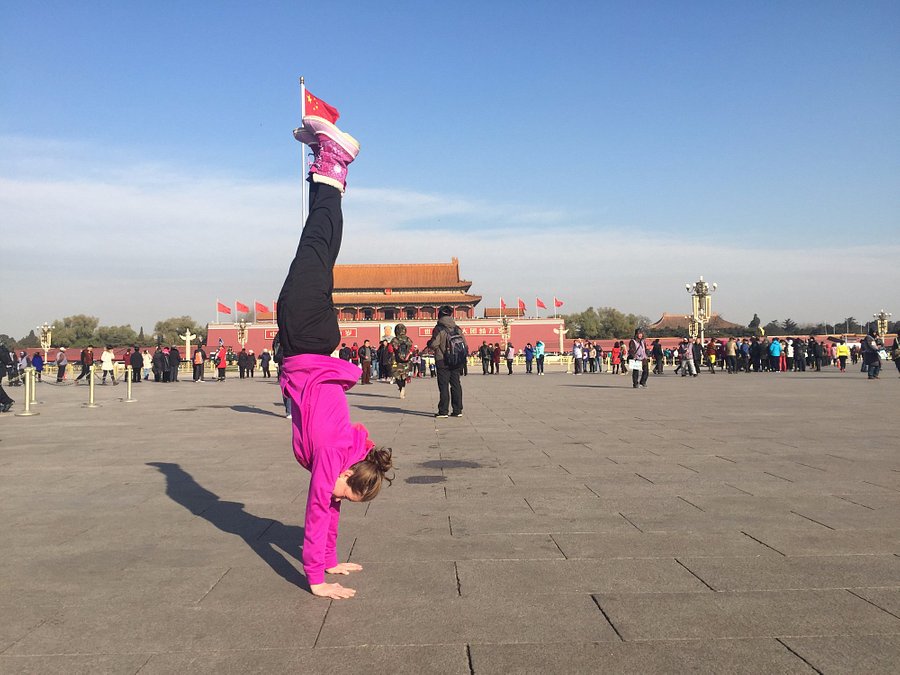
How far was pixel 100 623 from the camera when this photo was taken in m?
2.76

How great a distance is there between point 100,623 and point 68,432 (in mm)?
7699

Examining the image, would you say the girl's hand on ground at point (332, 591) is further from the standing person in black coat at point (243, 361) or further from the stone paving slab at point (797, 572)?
the standing person in black coat at point (243, 361)

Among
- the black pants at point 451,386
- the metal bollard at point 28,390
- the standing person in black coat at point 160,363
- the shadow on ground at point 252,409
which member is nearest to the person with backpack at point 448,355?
the black pants at point 451,386

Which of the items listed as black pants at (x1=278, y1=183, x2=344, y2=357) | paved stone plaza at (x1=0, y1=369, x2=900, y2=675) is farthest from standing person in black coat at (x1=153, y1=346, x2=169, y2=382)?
black pants at (x1=278, y1=183, x2=344, y2=357)

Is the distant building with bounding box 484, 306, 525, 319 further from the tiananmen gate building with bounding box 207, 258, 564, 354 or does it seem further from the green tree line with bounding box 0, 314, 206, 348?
the green tree line with bounding box 0, 314, 206, 348

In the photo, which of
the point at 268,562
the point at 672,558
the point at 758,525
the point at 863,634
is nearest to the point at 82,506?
the point at 268,562

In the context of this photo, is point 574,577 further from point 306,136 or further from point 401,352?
point 401,352

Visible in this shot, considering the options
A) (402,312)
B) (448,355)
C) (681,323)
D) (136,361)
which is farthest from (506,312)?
(448,355)

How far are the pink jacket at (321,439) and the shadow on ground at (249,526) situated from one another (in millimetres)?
256

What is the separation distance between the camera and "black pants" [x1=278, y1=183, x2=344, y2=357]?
10.2 ft

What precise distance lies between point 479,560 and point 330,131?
2.07m

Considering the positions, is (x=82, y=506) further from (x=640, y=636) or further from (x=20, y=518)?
(x=640, y=636)

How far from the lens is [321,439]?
313 cm

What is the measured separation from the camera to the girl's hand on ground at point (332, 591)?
2986mm
